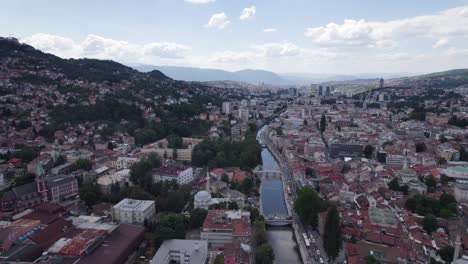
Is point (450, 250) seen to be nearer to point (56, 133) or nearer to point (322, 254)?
point (322, 254)

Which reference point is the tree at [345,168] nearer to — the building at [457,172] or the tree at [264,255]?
the building at [457,172]

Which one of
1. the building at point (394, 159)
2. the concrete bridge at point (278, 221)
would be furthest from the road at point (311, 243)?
the building at point (394, 159)

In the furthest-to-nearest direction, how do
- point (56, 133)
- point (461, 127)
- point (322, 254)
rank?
point (461, 127) < point (56, 133) < point (322, 254)

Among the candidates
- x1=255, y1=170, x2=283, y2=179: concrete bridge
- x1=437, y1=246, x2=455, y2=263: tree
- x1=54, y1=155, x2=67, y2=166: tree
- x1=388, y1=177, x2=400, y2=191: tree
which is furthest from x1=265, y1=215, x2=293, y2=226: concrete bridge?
x1=54, y1=155, x2=67, y2=166: tree

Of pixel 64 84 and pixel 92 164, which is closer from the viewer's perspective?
pixel 92 164

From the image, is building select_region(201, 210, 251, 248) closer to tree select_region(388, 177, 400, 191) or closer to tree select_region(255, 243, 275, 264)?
tree select_region(255, 243, 275, 264)

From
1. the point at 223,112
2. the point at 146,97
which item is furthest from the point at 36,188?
the point at 223,112
